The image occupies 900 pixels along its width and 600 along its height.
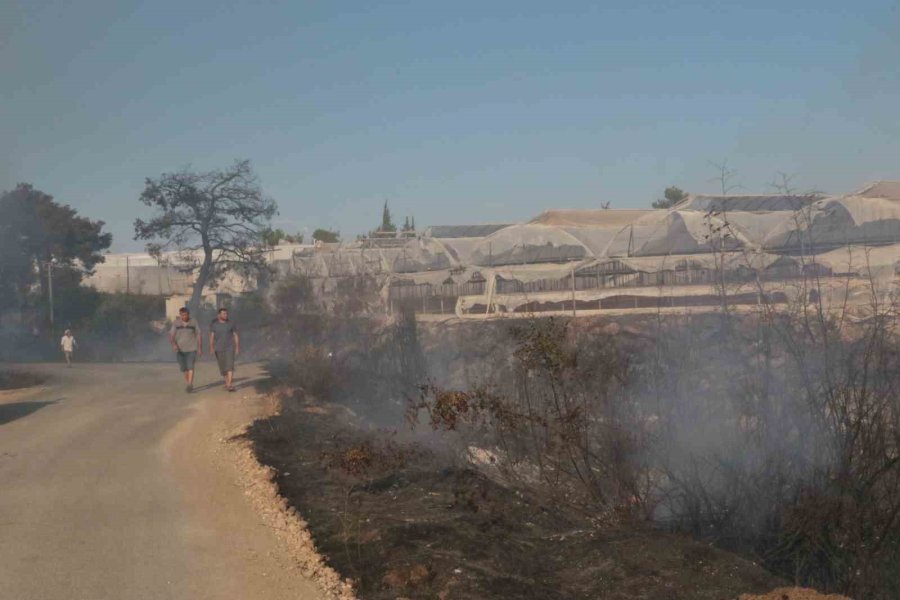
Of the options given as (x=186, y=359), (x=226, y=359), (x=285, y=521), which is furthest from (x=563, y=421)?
(x=186, y=359)

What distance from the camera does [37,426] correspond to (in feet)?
44.1

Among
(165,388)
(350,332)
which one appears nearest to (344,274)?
(350,332)

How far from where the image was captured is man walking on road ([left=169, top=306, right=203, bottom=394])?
17.2m

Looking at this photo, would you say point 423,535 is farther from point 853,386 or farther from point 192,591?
point 853,386

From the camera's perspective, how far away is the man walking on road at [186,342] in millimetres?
17234

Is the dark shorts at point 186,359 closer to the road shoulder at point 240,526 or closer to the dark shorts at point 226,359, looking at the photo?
the dark shorts at point 226,359

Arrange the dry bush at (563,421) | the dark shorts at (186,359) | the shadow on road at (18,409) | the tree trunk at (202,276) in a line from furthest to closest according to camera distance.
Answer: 1. the tree trunk at (202,276)
2. the dark shorts at (186,359)
3. the shadow on road at (18,409)
4. the dry bush at (563,421)

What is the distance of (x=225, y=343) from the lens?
17.1m

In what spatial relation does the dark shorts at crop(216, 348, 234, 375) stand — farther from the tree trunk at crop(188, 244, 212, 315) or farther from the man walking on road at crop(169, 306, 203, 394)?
the tree trunk at crop(188, 244, 212, 315)

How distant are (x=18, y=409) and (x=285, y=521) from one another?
29.2ft

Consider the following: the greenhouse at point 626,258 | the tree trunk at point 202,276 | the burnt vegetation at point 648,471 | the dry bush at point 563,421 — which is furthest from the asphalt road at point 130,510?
the tree trunk at point 202,276

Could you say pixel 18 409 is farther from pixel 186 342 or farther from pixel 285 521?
pixel 285 521

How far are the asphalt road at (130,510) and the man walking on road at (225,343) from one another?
6.28ft

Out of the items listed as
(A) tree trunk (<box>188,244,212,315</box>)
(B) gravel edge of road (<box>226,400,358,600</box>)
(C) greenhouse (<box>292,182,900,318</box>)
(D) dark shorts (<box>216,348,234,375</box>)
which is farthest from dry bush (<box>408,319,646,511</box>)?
(A) tree trunk (<box>188,244,212,315</box>)
